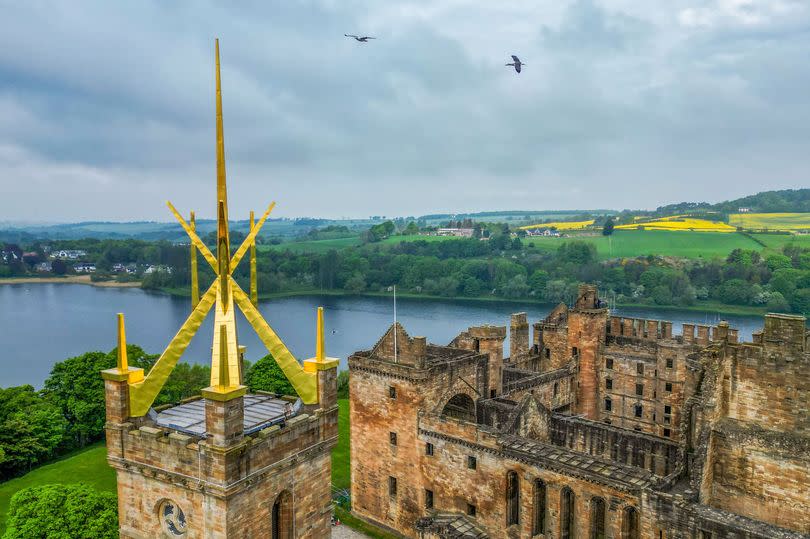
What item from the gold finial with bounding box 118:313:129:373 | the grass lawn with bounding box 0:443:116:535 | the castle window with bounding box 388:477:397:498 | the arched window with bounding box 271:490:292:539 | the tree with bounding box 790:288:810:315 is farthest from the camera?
the tree with bounding box 790:288:810:315

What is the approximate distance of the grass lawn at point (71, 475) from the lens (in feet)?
136

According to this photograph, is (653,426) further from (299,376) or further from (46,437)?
(46,437)

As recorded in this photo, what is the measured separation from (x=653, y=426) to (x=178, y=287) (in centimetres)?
13069

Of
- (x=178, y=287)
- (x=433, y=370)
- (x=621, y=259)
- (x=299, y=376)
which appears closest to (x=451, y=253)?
(x=621, y=259)

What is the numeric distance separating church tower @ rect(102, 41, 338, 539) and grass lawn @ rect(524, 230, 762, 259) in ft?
469

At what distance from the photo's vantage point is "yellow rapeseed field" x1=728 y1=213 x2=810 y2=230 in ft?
570

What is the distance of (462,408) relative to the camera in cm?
3656

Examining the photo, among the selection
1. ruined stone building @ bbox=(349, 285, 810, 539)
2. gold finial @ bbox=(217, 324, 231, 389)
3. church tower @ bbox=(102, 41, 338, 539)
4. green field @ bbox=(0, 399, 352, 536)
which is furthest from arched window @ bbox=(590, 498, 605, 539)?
gold finial @ bbox=(217, 324, 231, 389)

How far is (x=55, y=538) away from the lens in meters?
26.4

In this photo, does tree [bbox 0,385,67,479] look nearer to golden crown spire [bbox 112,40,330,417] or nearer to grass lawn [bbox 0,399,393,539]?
grass lawn [bbox 0,399,393,539]

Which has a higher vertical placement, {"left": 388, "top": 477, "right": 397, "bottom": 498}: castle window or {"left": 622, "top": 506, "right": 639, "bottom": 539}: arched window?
{"left": 622, "top": 506, "right": 639, "bottom": 539}: arched window

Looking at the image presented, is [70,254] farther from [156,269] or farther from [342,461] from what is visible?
[342,461]

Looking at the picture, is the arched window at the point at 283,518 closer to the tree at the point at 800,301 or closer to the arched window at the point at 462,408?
the arched window at the point at 462,408

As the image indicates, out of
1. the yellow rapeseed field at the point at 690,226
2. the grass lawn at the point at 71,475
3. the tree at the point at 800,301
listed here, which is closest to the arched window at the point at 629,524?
the grass lawn at the point at 71,475
